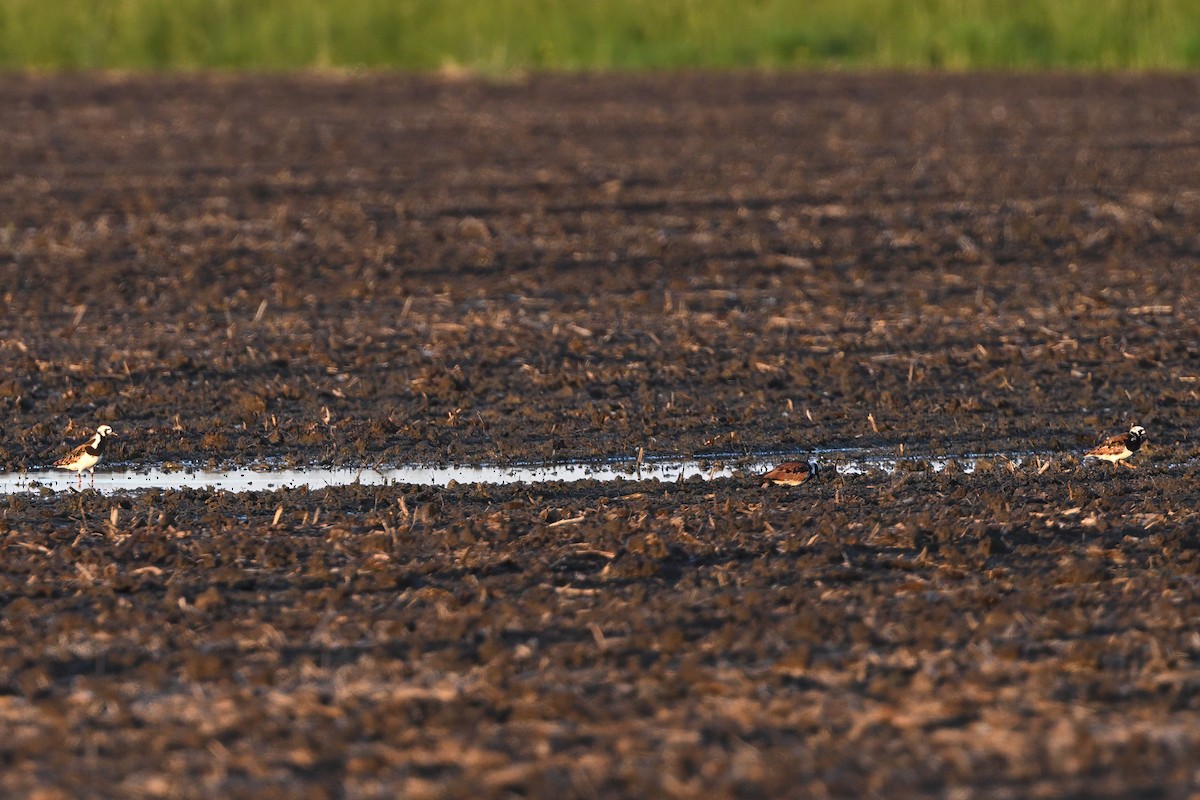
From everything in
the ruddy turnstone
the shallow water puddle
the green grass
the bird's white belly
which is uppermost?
the ruddy turnstone

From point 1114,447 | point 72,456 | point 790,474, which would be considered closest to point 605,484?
point 790,474

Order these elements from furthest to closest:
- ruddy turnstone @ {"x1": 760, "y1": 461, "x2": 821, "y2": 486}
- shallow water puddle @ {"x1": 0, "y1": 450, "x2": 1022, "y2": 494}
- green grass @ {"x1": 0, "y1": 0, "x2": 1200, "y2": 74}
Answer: green grass @ {"x1": 0, "y1": 0, "x2": 1200, "y2": 74}
shallow water puddle @ {"x1": 0, "y1": 450, "x2": 1022, "y2": 494}
ruddy turnstone @ {"x1": 760, "y1": 461, "x2": 821, "y2": 486}

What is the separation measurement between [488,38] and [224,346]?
24.5 m

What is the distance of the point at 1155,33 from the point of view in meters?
34.3

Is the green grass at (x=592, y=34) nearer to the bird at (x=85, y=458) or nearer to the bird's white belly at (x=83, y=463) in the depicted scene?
the bird at (x=85, y=458)

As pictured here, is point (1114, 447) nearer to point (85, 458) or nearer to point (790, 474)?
point (790, 474)

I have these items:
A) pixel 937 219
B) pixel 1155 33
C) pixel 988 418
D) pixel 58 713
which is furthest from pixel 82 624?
pixel 1155 33

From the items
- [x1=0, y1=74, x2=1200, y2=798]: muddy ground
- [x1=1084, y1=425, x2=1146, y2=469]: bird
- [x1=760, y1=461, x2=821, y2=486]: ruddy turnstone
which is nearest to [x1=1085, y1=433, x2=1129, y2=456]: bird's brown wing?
[x1=1084, y1=425, x2=1146, y2=469]: bird

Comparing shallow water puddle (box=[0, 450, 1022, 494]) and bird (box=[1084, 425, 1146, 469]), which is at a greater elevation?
bird (box=[1084, 425, 1146, 469])

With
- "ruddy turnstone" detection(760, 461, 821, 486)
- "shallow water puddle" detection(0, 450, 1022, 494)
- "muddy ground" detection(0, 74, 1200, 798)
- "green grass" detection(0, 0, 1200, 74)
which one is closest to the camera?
"muddy ground" detection(0, 74, 1200, 798)

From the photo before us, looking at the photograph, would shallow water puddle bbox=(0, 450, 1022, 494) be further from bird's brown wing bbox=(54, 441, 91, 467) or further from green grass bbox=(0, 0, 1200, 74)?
green grass bbox=(0, 0, 1200, 74)

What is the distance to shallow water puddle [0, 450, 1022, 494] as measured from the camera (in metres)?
10.1

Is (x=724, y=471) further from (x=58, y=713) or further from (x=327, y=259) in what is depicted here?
(x=327, y=259)

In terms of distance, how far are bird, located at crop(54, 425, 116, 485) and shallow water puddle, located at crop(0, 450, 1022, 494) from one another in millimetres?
60
